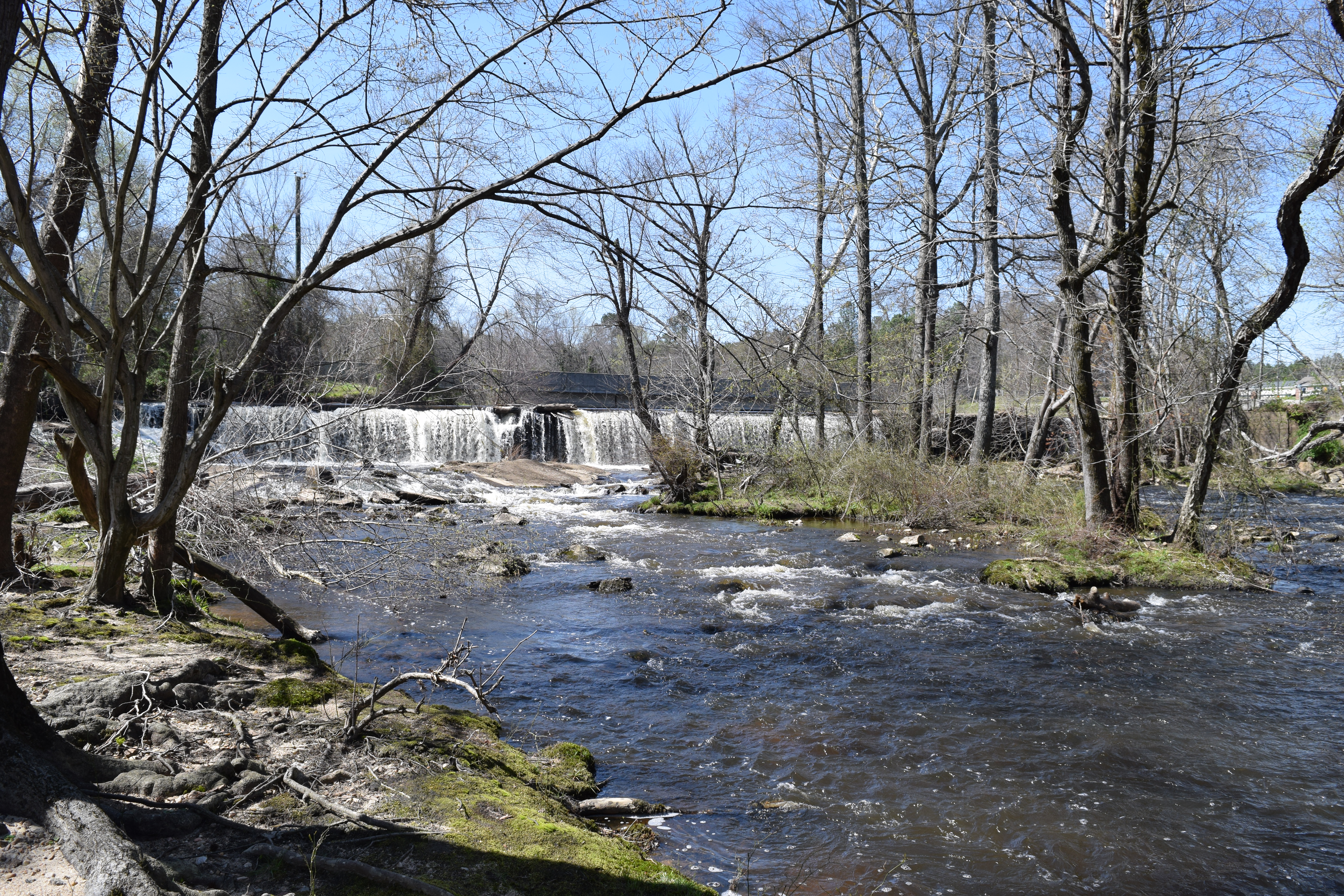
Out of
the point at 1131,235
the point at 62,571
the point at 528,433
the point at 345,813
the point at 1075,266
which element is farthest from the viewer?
the point at 528,433

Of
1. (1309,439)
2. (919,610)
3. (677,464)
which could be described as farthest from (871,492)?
(1309,439)

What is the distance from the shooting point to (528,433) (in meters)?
24.8

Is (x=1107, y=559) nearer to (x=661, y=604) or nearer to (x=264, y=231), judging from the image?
(x=661, y=604)

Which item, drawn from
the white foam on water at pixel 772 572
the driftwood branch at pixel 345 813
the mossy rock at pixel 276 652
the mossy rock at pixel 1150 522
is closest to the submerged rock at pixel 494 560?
the white foam on water at pixel 772 572

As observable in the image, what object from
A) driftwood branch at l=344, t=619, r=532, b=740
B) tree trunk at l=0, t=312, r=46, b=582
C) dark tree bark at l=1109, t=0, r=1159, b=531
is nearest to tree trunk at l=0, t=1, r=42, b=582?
tree trunk at l=0, t=312, r=46, b=582

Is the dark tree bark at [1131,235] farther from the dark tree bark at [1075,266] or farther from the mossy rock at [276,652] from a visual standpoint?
the mossy rock at [276,652]

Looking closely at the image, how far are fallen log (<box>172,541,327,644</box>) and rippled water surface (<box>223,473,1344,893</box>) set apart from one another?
89 centimetres

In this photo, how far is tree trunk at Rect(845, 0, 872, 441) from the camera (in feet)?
46.1

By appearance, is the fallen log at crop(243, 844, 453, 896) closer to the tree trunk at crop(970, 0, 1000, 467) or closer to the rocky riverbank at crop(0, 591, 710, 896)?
the rocky riverbank at crop(0, 591, 710, 896)

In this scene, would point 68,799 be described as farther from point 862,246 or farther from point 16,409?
point 862,246

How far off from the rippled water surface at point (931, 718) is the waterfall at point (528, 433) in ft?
27.3

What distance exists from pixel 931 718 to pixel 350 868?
4.40 m

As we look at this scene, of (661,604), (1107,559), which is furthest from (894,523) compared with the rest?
(661,604)

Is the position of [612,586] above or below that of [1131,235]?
below
